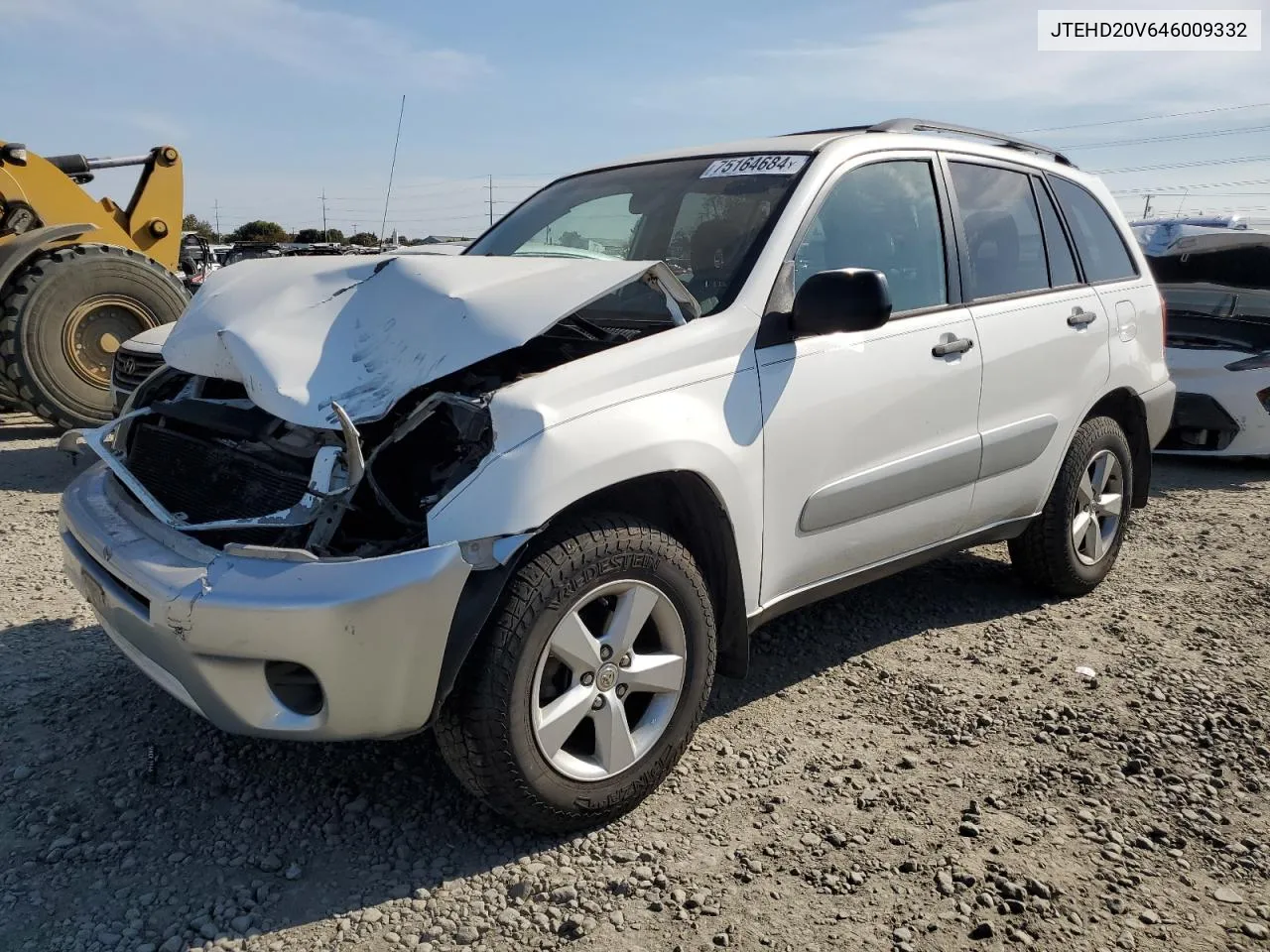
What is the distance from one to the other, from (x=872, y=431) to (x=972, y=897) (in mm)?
1375

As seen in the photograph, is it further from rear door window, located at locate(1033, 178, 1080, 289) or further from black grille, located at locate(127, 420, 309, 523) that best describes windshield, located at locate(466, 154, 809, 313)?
rear door window, located at locate(1033, 178, 1080, 289)

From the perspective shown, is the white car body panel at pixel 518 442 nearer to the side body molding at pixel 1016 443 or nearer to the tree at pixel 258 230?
the side body molding at pixel 1016 443

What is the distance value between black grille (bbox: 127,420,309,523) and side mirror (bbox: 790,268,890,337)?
1.45m

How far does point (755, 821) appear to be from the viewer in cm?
273

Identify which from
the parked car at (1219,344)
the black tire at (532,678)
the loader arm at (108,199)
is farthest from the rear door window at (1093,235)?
the loader arm at (108,199)

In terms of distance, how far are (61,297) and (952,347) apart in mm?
6185

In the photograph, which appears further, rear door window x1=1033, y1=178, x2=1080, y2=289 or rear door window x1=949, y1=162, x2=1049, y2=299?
rear door window x1=1033, y1=178, x2=1080, y2=289

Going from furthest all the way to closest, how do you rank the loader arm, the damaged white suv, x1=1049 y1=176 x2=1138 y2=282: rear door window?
the loader arm < x1=1049 y1=176 x2=1138 y2=282: rear door window < the damaged white suv

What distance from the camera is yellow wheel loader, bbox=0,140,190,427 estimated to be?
690 cm

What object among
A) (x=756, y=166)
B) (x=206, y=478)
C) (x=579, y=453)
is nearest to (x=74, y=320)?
(x=206, y=478)

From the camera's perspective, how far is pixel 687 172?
11.7 feet

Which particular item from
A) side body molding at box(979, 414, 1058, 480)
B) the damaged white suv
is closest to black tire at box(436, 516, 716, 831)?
the damaged white suv

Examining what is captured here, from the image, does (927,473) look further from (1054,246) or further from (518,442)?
(518,442)

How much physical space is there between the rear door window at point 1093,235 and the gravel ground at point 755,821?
1.61 metres
